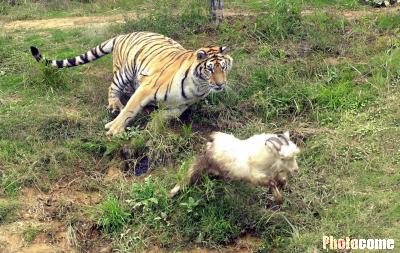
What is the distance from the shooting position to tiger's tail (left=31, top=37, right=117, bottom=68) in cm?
650

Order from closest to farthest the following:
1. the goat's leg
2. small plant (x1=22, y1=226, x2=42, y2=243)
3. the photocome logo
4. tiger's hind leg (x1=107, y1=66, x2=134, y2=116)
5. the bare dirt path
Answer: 1. the photocome logo
2. the goat's leg
3. small plant (x1=22, y1=226, x2=42, y2=243)
4. tiger's hind leg (x1=107, y1=66, x2=134, y2=116)
5. the bare dirt path

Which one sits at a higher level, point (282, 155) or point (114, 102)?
point (282, 155)

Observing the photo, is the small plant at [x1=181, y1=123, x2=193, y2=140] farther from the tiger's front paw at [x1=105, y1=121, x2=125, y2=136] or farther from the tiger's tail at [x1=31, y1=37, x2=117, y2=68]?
the tiger's tail at [x1=31, y1=37, x2=117, y2=68]

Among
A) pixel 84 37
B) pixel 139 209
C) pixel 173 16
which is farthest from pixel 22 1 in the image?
pixel 139 209

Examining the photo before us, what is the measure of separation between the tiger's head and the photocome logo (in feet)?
6.00

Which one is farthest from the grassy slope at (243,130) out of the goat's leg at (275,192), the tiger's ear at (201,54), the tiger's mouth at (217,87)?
the tiger's ear at (201,54)

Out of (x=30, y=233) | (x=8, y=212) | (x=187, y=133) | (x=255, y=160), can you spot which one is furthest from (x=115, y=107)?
(x=255, y=160)

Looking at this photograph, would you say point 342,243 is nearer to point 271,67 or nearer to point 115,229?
point 115,229

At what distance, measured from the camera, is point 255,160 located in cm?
412

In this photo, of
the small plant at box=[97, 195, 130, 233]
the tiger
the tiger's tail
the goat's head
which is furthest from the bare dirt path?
the goat's head

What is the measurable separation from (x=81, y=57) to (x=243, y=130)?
2.02m

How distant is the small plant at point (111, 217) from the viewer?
15.0 ft

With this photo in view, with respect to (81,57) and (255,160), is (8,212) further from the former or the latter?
(81,57)

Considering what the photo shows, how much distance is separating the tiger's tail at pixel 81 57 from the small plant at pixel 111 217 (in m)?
2.30
